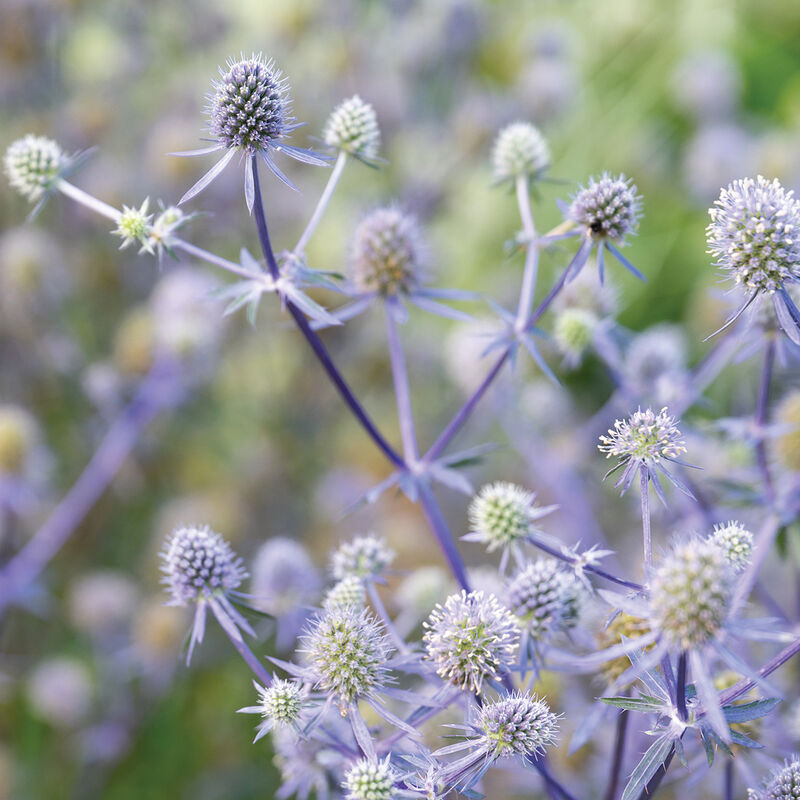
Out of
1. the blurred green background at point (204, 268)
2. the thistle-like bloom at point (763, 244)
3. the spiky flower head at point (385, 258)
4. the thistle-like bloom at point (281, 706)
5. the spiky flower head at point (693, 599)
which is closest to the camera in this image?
the spiky flower head at point (693, 599)

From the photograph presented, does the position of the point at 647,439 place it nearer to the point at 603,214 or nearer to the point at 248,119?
the point at 603,214

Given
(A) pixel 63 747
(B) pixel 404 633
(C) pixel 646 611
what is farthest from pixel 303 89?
(C) pixel 646 611

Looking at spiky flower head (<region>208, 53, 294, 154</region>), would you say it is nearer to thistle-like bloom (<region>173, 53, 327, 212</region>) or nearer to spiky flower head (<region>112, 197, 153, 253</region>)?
thistle-like bloom (<region>173, 53, 327, 212</region>)

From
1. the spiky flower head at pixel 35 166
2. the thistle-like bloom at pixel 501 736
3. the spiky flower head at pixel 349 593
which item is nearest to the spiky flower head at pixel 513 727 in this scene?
the thistle-like bloom at pixel 501 736

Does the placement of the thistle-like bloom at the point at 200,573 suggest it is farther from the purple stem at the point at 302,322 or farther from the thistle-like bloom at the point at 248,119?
the thistle-like bloom at the point at 248,119

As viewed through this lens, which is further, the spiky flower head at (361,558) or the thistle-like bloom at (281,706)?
the spiky flower head at (361,558)

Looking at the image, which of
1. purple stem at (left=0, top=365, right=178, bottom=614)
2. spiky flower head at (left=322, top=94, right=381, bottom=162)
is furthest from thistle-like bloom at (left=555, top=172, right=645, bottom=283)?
purple stem at (left=0, top=365, right=178, bottom=614)

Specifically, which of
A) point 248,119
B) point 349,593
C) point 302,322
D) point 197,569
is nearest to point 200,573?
point 197,569
